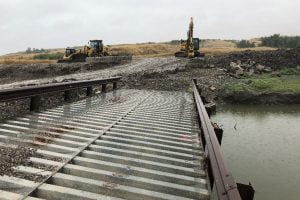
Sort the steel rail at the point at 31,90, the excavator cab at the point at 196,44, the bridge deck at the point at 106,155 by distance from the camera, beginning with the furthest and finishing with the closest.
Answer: the excavator cab at the point at 196,44 < the steel rail at the point at 31,90 < the bridge deck at the point at 106,155

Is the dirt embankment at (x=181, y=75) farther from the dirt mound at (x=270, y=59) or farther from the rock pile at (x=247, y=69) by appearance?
the rock pile at (x=247, y=69)

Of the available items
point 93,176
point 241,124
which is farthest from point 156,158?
point 241,124

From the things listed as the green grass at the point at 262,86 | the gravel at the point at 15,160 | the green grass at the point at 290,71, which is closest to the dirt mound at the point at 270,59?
the green grass at the point at 290,71

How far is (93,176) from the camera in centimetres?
525

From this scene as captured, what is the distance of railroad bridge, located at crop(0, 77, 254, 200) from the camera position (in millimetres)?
4606

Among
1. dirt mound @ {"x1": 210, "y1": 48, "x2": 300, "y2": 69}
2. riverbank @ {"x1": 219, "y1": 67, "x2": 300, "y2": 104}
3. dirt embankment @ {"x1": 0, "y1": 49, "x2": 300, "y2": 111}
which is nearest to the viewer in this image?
dirt embankment @ {"x1": 0, "y1": 49, "x2": 300, "y2": 111}

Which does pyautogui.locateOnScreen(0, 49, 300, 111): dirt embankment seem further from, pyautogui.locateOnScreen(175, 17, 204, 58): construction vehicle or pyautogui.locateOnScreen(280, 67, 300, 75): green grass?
pyautogui.locateOnScreen(175, 17, 204, 58): construction vehicle

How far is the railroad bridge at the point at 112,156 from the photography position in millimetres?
4606

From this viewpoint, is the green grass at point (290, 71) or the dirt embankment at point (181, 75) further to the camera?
the green grass at point (290, 71)

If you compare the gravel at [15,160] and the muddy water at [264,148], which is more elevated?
the gravel at [15,160]

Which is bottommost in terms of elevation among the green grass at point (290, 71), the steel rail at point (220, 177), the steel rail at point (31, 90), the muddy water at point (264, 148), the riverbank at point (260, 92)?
the muddy water at point (264, 148)

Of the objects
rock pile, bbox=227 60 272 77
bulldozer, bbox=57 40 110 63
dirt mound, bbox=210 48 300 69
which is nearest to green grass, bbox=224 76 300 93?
rock pile, bbox=227 60 272 77

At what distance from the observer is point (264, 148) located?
13.3 metres

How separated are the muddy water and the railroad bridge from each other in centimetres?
222
